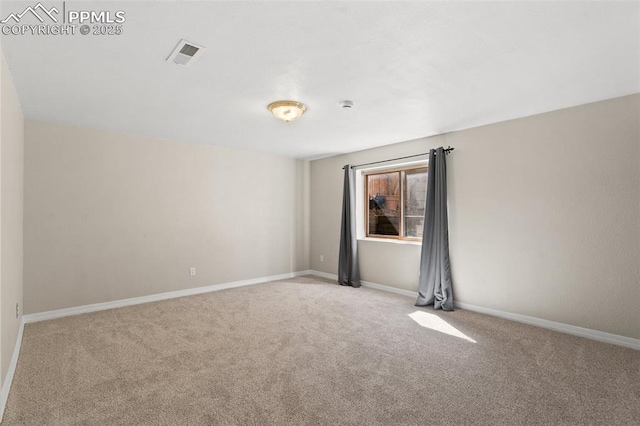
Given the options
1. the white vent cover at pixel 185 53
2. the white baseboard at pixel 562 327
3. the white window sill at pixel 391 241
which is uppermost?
the white vent cover at pixel 185 53

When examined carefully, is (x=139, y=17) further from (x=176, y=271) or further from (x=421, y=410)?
(x=176, y=271)

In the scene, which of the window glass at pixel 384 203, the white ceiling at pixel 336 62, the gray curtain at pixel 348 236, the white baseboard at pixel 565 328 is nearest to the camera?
the white ceiling at pixel 336 62

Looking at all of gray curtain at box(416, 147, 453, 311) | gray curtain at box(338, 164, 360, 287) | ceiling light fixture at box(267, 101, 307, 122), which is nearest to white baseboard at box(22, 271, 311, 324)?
gray curtain at box(338, 164, 360, 287)

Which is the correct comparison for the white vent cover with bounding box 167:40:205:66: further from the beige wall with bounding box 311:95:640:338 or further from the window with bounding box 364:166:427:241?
the window with bounding box 364:166:427:241

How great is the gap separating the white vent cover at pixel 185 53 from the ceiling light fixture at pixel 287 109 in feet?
3.25

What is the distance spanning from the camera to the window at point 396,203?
513 centimetres

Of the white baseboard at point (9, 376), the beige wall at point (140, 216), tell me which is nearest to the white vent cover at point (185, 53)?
the white baseboard at point (9, 376)

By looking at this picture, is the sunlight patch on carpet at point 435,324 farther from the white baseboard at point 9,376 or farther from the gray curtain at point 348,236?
the white baseboard at point 9,376

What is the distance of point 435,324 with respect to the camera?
3.69 m

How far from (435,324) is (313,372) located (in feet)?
5.80

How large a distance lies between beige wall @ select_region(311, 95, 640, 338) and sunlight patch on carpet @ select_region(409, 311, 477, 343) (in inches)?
26.5

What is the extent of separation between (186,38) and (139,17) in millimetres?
283

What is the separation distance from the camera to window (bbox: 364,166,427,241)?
5.13 metres

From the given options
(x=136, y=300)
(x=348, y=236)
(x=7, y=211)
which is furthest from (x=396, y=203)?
(x=7, y=211)
